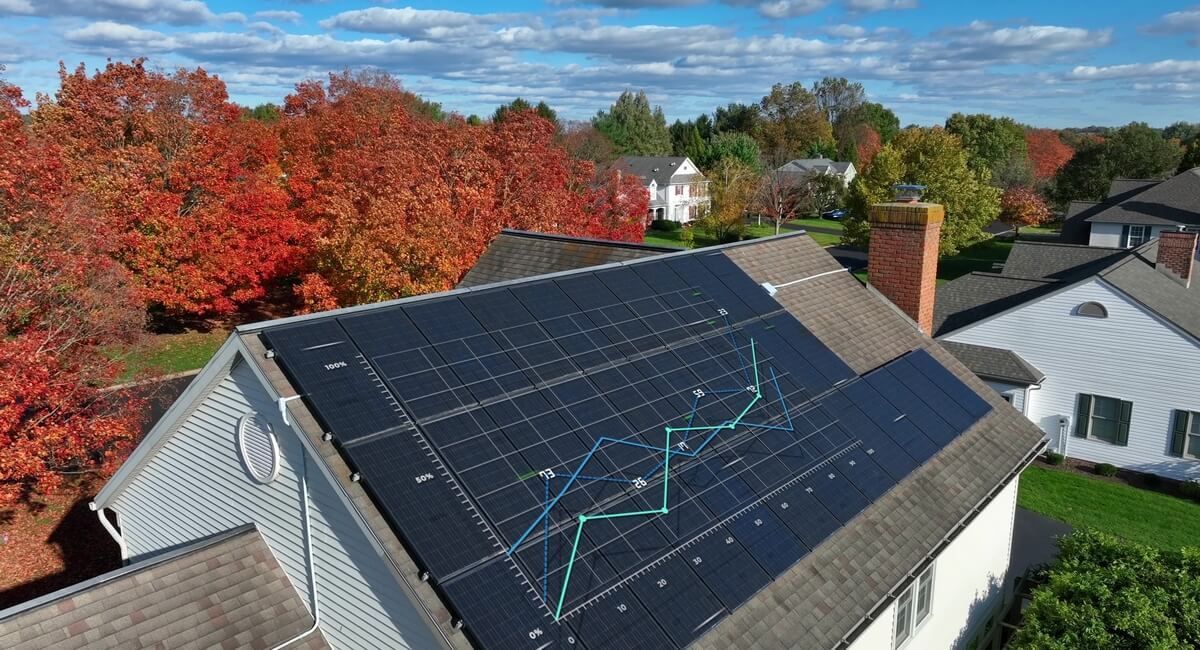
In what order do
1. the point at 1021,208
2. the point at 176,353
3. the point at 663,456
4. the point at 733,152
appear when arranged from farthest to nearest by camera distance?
the point at 733,152, the point at 1021,208, the point at 176,353, the point at 663,456

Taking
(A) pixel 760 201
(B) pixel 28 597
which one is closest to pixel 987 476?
(B) pixel 28 597

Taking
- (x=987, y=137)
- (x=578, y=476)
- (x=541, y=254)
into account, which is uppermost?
(x=987, y=137)

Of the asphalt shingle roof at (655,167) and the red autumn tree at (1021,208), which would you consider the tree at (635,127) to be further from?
the red autumn tree at (1021,208)

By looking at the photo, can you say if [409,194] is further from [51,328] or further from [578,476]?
[578,476]

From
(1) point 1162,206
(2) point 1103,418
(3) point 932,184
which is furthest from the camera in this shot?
(1) point 1162,206

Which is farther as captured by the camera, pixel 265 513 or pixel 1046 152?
pixel 1046 152

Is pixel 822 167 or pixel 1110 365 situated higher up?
pixel 822 167

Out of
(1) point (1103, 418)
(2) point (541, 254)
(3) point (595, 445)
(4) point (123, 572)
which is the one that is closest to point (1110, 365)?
(1) point (1103, 418)

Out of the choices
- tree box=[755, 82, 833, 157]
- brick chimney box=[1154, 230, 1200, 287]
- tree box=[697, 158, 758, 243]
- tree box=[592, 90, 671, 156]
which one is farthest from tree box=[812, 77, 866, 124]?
brick chimney box=[1154, 230, 1200, 287]
